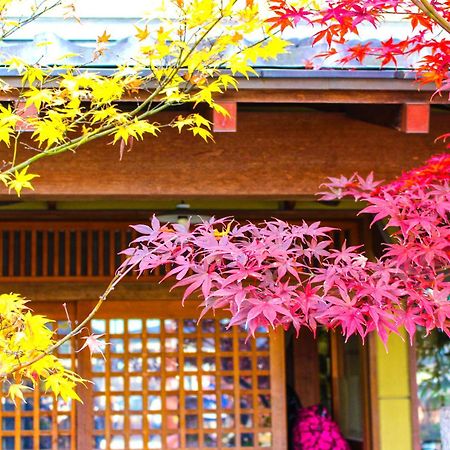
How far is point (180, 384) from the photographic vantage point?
6289mm

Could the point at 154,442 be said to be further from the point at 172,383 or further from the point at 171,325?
the point at 171,325

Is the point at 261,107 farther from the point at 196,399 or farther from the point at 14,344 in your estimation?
the point at 196,399

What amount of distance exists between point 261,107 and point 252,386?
2.50 m

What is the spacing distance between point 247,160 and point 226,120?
1.48ft

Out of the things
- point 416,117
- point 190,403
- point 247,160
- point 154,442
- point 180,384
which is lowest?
point 154,442

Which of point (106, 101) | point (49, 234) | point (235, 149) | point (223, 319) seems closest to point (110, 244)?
point (49, 234)

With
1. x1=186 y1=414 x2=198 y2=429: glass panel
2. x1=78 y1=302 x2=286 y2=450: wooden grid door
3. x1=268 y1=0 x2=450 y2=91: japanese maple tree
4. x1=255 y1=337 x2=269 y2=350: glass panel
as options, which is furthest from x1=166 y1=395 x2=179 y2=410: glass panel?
x1=268 y1=0 x2=450 y2=91: japanese maple tree

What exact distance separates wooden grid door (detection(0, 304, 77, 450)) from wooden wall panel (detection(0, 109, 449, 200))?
2.03 metres

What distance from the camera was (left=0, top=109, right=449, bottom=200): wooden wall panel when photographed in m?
4.36

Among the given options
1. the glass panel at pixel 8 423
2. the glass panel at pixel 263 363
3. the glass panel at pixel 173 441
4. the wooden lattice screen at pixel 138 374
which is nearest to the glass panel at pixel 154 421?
the wooden lattice screen at pixel 138 374

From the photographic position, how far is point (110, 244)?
623 centimetres

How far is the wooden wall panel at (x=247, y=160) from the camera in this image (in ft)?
14.3

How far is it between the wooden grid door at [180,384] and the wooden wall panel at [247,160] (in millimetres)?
2039

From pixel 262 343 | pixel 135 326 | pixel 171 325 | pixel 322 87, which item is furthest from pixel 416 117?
pixel 135 326
